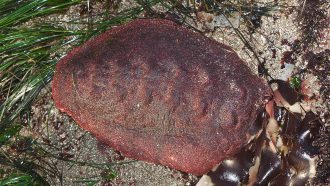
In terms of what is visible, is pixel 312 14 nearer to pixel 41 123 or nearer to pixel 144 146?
pixel 144 146

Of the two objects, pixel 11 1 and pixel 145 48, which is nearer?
pixel 145 48

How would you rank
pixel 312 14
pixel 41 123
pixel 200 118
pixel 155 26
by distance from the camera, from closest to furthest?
pixel 200 118, pixel 155 26, pixel 312 14, pixel 41 123

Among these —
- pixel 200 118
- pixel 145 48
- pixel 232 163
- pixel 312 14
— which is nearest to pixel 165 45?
pixel 145 48

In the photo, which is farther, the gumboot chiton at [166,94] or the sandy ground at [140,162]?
the sandy ground at [140,162]

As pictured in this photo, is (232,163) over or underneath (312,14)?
underneath
